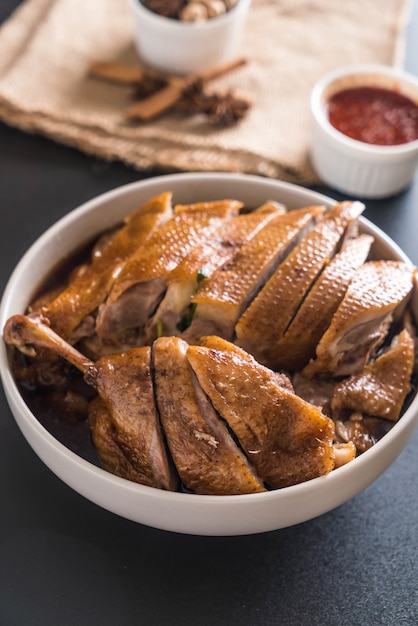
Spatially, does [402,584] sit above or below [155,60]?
below

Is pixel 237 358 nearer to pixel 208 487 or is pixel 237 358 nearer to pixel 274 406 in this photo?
pixel 274 406

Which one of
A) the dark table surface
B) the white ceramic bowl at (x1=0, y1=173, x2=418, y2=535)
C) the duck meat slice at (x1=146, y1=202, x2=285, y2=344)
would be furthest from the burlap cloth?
the dark table surface

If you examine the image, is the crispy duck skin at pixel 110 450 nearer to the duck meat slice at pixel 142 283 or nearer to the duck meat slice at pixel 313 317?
the duck meat slice at pixel 142 283

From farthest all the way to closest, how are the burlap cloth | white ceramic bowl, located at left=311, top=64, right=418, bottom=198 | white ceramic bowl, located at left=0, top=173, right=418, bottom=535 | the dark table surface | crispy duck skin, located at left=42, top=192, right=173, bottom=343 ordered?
1. the burlap cloth
2. white ceramic bowl, located at left=311, top=64, right=418, bottom=198
3. crispy duck skin, located at left=42, top=192, right=173, bottom=343
4. the dark table surface
5. white ceramic bowl, located at left=0, top=173, right=418, bottom=535

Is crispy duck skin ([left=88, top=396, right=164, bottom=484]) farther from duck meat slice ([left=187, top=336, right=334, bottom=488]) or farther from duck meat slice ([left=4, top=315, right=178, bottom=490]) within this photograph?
duck meat slice ([left=187, top=336, right=334, bottom=488])

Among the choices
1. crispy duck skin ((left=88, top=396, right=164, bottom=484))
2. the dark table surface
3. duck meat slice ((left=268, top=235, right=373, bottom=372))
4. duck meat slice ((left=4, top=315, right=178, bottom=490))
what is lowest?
the dark table surface

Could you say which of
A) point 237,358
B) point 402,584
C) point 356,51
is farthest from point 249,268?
point 356,51

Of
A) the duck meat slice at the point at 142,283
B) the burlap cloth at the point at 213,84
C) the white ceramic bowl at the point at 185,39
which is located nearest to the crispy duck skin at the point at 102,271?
the duck meat slice at the point at 142,283

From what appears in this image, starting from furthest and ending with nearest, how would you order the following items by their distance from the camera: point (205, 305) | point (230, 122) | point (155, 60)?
point (155, 60) → point (230, 122) → point (205, 305)

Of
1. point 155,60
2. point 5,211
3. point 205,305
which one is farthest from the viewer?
point 155,60
